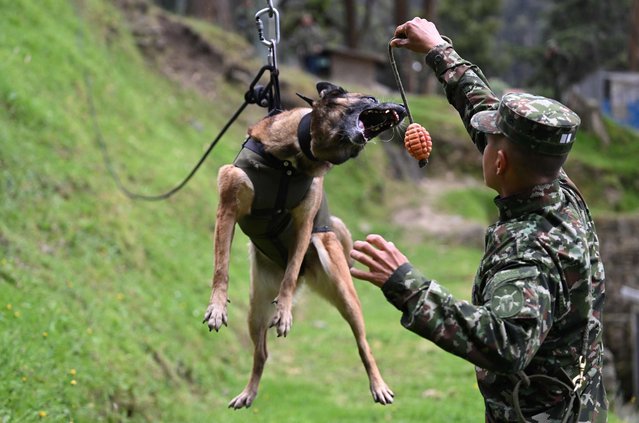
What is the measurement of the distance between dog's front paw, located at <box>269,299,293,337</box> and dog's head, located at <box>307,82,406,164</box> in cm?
80

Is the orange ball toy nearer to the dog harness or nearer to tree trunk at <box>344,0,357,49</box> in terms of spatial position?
the dog harness

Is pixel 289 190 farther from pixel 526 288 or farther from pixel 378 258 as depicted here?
pixel 526 288

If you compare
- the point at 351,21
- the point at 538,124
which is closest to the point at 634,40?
the point at 351,21

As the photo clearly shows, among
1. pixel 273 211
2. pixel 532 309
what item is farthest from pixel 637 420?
pixel 532 309

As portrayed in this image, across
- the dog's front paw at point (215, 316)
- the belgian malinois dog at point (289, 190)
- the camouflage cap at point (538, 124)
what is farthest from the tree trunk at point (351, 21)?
the camouflage cap at point (538, 124)

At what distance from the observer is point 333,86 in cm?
398

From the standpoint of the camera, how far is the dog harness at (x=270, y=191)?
4.08 meters

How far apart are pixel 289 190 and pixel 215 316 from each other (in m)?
0.82

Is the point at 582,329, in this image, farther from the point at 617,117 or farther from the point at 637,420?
the point at 617,117

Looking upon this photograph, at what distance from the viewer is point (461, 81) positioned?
3.65 m

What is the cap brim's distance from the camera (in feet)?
9.56

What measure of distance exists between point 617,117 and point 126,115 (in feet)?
80.3

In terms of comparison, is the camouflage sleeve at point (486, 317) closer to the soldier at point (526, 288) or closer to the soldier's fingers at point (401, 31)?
the soldier at point (526, 288)

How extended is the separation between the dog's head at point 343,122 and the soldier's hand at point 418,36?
0.32m
